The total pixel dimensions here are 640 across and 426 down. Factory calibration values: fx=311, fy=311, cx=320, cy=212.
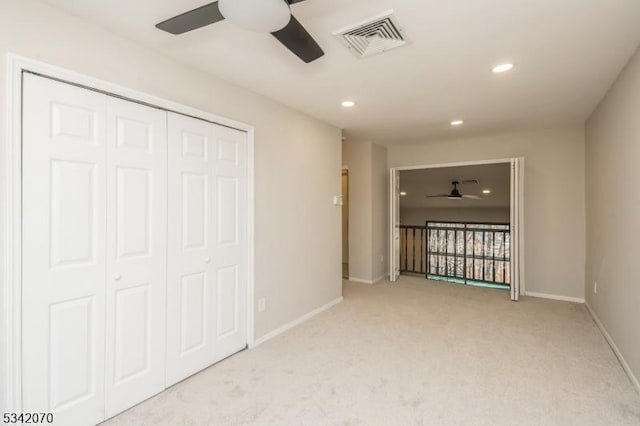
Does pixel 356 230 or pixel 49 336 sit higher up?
pixel 356 230

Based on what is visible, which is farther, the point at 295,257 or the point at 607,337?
the point at 295,257

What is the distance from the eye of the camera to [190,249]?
93.0 inches

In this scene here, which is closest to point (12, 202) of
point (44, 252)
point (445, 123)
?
point (44, 252)

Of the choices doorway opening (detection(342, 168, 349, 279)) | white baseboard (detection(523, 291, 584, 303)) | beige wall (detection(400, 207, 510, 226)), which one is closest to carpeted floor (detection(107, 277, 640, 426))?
white baseboard (detection(523, 291, 584, 303))

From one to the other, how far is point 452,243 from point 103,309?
19.4ft

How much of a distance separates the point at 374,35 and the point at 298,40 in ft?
2.02

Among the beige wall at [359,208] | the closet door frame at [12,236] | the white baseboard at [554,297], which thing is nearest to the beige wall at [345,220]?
the beige wall at [359,208]

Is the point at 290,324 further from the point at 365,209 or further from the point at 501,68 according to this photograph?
the point at 501,68

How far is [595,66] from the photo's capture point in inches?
93.7

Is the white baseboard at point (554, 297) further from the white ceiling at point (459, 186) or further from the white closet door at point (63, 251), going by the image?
the white closet door at point (63, 251)

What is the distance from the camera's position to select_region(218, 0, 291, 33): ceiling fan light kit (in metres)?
1.19

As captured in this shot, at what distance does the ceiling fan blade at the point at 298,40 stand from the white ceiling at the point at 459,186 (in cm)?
491

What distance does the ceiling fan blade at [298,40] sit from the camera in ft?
4.77

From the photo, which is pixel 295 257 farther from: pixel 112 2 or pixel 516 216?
pixel 516 216
